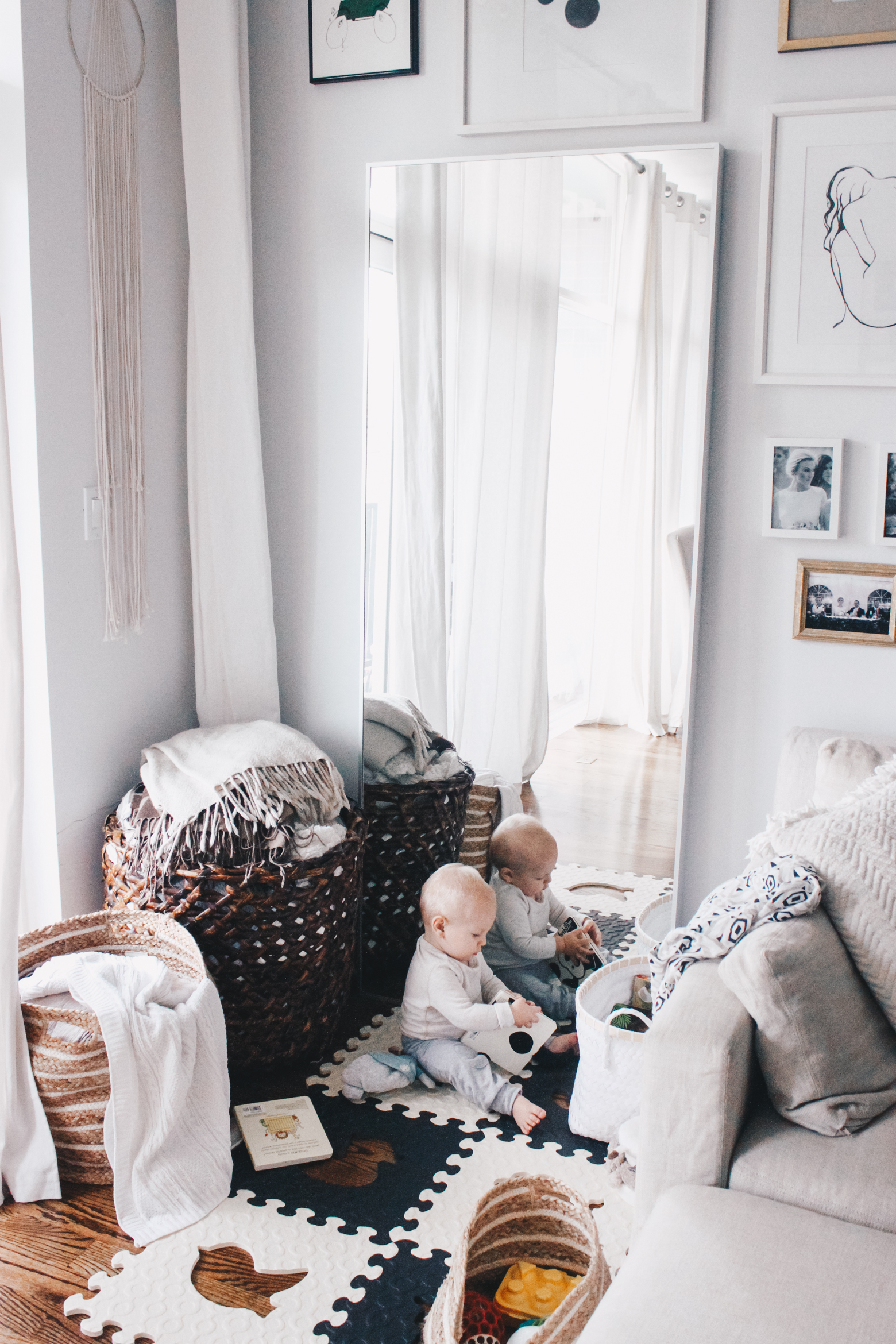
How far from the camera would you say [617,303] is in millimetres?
2086

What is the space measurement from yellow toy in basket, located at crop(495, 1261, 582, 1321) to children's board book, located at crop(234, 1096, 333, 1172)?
1.49ft

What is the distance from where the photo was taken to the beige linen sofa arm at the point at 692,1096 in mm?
1401

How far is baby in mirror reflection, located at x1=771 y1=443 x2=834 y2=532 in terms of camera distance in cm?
201

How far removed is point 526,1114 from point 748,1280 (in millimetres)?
802

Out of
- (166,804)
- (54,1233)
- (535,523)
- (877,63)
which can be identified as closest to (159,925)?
(166,804)

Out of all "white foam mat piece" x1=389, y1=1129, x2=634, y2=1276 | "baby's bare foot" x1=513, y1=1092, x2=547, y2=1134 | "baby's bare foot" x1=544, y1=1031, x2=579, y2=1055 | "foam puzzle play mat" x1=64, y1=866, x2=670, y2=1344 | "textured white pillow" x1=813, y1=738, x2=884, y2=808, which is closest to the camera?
"foam puzzle play mat" x1=64, y1=866, x2=670, y2=1344

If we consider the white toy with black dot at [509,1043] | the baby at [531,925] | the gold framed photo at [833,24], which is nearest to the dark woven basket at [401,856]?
the baby at [531,925]

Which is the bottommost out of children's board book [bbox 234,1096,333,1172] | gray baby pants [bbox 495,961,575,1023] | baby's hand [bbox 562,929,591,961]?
children's board book [bbox 234,1096,333,1172]

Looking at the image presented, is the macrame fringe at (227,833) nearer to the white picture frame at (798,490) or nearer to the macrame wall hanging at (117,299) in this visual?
the macrame wall hanging at (117,299)

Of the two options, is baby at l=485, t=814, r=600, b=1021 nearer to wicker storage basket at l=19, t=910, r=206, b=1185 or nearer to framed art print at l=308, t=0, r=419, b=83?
wicker storage basket at l=19, t=910, r=206, b=1185

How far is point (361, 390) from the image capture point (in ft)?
7.56

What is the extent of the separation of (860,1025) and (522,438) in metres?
1.22

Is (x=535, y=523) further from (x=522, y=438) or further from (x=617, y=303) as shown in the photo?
(x=617, y=303)

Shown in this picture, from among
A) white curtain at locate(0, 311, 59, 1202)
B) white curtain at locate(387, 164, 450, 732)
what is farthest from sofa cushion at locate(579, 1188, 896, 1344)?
white curtain at locate(387, 164, 450, 732)
